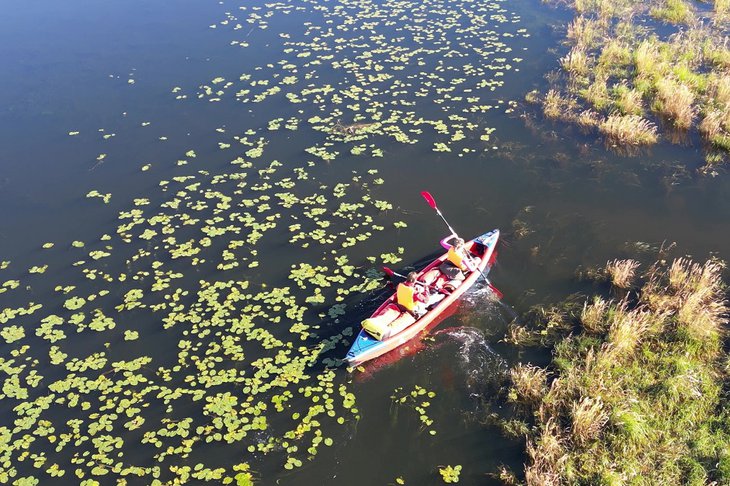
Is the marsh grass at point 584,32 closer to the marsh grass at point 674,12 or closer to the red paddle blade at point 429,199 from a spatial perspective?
the marsh grass at point 674,12

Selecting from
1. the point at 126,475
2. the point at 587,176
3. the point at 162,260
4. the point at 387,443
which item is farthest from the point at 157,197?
the point at 587,176

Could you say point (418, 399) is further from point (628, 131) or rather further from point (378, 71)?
A: point (378, 71)

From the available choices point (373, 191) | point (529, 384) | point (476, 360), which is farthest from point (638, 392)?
point (373, 191)

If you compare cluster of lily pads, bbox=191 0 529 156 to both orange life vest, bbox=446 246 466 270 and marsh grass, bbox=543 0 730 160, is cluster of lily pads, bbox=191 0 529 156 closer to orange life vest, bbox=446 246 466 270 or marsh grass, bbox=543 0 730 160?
marsh grass, bbox=543 0 730 160

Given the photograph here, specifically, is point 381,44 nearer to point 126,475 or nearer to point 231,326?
point 231,326

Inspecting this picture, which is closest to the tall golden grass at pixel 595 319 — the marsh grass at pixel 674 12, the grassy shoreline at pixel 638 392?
the grassy shoreline at pixel 638 392
